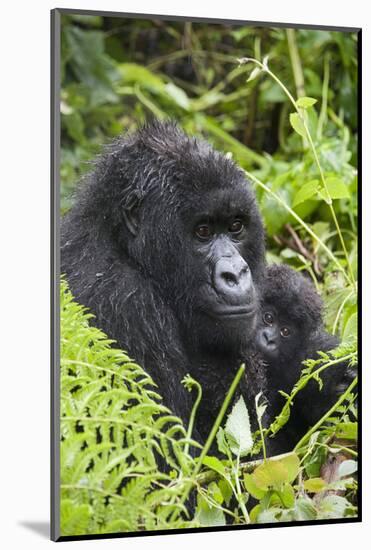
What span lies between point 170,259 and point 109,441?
696 millimetres

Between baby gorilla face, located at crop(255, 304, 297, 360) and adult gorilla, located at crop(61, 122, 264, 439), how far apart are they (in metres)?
0.26

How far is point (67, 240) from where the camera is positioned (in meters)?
3.72

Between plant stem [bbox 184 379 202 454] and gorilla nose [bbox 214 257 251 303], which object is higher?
gorilla nose [bbox 214 257 251 303]

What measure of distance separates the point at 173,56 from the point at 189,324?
2.65m

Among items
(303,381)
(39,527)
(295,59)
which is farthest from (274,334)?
(295,59)

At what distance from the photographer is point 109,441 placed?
3471 millimetres

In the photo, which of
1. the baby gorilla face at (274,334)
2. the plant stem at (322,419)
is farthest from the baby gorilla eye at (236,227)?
the plant stem at (322,419)

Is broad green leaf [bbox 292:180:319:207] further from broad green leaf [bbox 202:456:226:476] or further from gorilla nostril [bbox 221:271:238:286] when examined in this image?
broad green leaf [bbox 202:456:226:476]

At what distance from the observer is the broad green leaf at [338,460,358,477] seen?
4070 mm

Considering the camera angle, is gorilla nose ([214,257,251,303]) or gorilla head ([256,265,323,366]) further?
gorilla head ([256,265,323,366])

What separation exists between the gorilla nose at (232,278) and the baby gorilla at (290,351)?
1.22ft

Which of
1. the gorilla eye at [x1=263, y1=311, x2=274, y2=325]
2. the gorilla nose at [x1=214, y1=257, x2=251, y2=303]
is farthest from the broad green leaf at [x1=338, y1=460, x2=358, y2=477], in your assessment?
the gorilla nose at [x1=214, y1=257, x2=251, y2=303]

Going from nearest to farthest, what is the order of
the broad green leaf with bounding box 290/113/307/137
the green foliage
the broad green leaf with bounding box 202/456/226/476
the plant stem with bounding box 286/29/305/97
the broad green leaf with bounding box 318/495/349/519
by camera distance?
1. the green foliage
2. the broad green leaf with bounding box 202/456/226/476
3. the broad green leaf with bounding box 318/495/349/519
4. the broad green leaf with bounding box 290/113/307/137
5. the plant stem with bounding box 286/29/305/97

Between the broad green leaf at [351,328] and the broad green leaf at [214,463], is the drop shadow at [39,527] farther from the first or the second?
the broad green leaf at [351,328]
